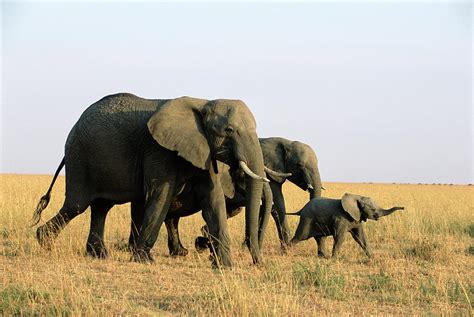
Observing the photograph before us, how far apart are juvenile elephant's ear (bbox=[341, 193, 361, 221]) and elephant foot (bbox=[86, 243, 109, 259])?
4283mm

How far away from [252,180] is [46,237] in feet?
11.9

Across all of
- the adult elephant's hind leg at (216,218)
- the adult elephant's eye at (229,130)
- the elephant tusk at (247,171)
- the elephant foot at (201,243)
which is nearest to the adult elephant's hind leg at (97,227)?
the elephant foot at (201,243)

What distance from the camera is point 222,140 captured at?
984 cm

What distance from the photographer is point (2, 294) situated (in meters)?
6.71

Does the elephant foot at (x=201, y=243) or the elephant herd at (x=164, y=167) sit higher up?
the elephant herd at (x=164, y=167)

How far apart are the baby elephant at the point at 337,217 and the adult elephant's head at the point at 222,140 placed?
8.88 ft

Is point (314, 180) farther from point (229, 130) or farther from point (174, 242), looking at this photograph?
point (229, 130)

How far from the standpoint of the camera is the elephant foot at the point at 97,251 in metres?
10.7

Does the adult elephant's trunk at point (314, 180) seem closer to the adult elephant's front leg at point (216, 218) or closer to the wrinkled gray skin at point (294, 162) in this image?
the wrinkled gray skin at point (294, 162)

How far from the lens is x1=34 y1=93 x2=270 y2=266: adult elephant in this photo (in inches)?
386

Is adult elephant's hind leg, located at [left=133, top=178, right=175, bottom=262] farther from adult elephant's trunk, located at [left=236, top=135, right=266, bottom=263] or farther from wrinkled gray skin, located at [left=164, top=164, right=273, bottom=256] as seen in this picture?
adult elephant's trunk, located at [left=236, top=135, right=266, bottom=263]

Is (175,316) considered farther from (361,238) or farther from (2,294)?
(361,238)

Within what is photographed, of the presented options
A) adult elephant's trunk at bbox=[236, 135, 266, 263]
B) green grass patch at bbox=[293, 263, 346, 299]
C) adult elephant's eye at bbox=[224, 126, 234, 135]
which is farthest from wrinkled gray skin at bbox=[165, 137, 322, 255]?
green grass patch at bbox=[293, 263, 346, 299]

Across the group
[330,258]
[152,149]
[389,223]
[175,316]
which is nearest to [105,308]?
[175,316]
